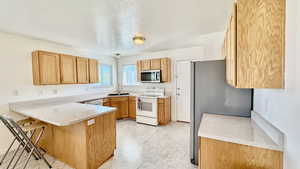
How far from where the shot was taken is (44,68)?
2729 millimetres

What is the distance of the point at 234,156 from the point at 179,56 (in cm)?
333

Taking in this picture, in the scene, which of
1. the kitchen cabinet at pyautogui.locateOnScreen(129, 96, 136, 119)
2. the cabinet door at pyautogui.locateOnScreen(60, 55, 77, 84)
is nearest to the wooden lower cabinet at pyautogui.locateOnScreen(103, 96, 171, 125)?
the kitchen cabinet at pyautogui.locateOnScreen(129, 96, 136, 119)

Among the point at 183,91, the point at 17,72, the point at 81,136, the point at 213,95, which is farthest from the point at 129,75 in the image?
the point at 213,95

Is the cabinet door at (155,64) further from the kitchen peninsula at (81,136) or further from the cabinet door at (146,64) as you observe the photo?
the kitchen peninsula at (81,136)

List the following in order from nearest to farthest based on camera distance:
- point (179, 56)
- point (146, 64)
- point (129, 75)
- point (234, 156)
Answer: point (234, 156) < point (179, 56) < point (146, 64) < point (129, 75)

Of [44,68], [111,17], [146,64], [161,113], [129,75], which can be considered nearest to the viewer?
[111,17]

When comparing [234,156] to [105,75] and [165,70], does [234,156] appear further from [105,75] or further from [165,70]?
[105,75]

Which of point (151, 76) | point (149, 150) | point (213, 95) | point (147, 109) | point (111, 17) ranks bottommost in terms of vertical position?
point (149, 150)

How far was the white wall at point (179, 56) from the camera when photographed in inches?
139

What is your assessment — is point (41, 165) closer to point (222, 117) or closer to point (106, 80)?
point (222, 117)

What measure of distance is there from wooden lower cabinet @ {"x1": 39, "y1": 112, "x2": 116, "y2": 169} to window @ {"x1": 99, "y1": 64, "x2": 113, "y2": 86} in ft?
8.66

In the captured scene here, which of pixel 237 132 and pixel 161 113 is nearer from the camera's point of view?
pixel 237 132

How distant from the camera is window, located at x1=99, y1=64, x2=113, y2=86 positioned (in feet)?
Result: 15.3

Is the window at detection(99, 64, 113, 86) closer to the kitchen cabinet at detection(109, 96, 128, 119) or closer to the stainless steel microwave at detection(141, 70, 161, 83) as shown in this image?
the kitchen cabinet at detection(109, 96, 128, 119)
